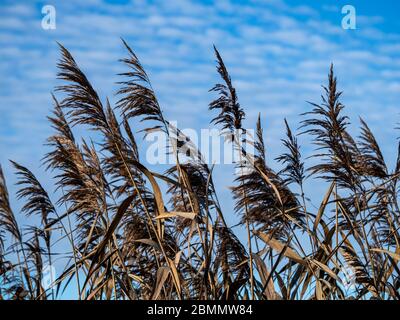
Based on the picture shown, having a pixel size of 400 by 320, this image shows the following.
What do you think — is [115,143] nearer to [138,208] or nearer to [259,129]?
[138,208]

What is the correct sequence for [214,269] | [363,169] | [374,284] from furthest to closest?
1. [363,169]
2. [374,284]
3. [214,269]

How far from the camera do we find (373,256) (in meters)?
6.41

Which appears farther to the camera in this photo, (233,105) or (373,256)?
(373,256)

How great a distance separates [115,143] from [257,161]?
1303mm

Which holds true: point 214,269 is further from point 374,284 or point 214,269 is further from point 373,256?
point 373,256

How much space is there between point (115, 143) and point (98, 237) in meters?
1.16

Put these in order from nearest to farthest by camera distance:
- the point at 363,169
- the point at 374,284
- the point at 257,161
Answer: the point at 374,284 → the point at 257,161 → the point at 363,169

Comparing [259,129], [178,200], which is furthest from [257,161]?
[178,200]

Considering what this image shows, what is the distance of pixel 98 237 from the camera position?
21.1 ft
